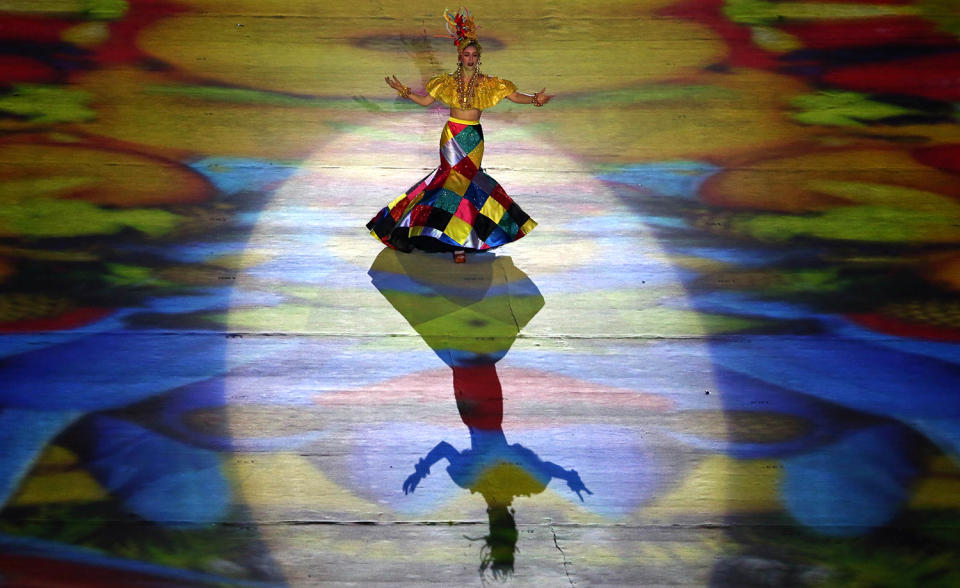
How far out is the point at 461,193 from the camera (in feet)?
20.2

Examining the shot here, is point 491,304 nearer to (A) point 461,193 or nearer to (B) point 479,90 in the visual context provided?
(A) point 461,193

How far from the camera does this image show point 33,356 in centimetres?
541

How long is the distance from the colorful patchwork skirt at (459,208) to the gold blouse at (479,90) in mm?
124

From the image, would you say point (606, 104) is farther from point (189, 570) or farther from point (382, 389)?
point (189, 570)

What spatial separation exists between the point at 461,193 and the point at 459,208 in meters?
0.08

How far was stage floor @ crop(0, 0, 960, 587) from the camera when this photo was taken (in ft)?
14.7

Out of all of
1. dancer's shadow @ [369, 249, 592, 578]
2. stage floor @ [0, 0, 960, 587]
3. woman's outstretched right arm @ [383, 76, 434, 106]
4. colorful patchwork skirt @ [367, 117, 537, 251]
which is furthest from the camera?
colorful patchwork skirt @ [367, 117, 537, 251]

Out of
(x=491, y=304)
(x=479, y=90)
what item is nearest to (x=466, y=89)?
(x=479, y=90)

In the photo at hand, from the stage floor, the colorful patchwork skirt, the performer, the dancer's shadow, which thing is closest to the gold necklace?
the performer

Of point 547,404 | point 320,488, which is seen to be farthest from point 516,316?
point 320,488

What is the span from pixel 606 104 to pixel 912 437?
3.69 metres

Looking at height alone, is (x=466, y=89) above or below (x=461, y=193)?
above

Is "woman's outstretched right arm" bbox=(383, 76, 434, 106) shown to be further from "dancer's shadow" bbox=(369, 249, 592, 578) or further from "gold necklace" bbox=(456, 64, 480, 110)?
"dancer's shadow" bbox=(369, 249, 592, 578)

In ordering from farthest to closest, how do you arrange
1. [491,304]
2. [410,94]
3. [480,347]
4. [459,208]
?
1. [459,208]
2. [410,94]
3. [491,304]
4. [480,347]
